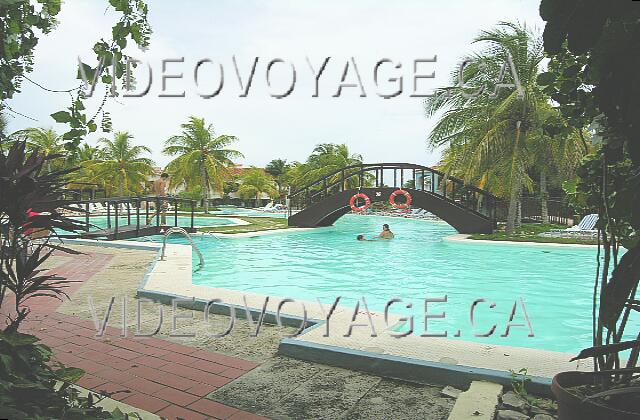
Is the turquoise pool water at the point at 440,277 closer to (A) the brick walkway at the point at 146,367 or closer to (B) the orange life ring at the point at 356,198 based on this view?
(B) the orange life ring at the point at 356,198

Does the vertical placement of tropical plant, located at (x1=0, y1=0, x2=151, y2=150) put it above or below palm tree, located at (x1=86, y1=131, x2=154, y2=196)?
below

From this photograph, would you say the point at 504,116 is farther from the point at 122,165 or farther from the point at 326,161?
the point at 122,165

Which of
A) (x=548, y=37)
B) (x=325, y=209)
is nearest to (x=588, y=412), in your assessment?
(x=548, y=37)

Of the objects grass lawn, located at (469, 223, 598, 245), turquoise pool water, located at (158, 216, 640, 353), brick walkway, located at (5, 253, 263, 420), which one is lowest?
turquoise pool water, located at (158, 216, 640, 353)

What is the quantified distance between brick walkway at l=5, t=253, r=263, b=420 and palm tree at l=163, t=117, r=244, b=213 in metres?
28.5

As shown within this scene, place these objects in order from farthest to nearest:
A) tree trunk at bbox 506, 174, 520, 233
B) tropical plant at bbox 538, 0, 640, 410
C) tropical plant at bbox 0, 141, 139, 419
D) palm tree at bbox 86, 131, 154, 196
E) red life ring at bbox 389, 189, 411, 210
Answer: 1. palm tree at bbox 86, 131, 154, 196
2. red life ring at bbox 389, 189, 411, 210
3. tree trunk at bbox 506, 174, 520, 233
4. tropical plant at bbox 0, 141, 139, 419
5. tropical plant at bbox 538, 0, 640, 410

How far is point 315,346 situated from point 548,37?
2.99 m

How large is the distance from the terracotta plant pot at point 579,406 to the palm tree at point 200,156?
3112 centimetres

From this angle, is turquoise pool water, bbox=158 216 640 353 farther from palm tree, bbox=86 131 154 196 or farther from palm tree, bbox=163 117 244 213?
palm tree, bbox=86 131 154 196

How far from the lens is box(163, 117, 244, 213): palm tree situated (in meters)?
32.7

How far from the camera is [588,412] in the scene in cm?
188

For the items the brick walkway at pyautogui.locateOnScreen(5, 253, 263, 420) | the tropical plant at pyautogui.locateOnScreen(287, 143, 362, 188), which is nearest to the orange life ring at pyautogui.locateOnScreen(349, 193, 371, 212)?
the brick walkway at pyautogui.locateOnScreen(5, 253, 263, 420)

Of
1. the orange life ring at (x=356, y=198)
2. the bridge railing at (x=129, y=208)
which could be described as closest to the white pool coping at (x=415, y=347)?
the bridge railing at (x=129, y=208)

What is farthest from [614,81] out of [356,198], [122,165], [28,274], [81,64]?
[122,165]
